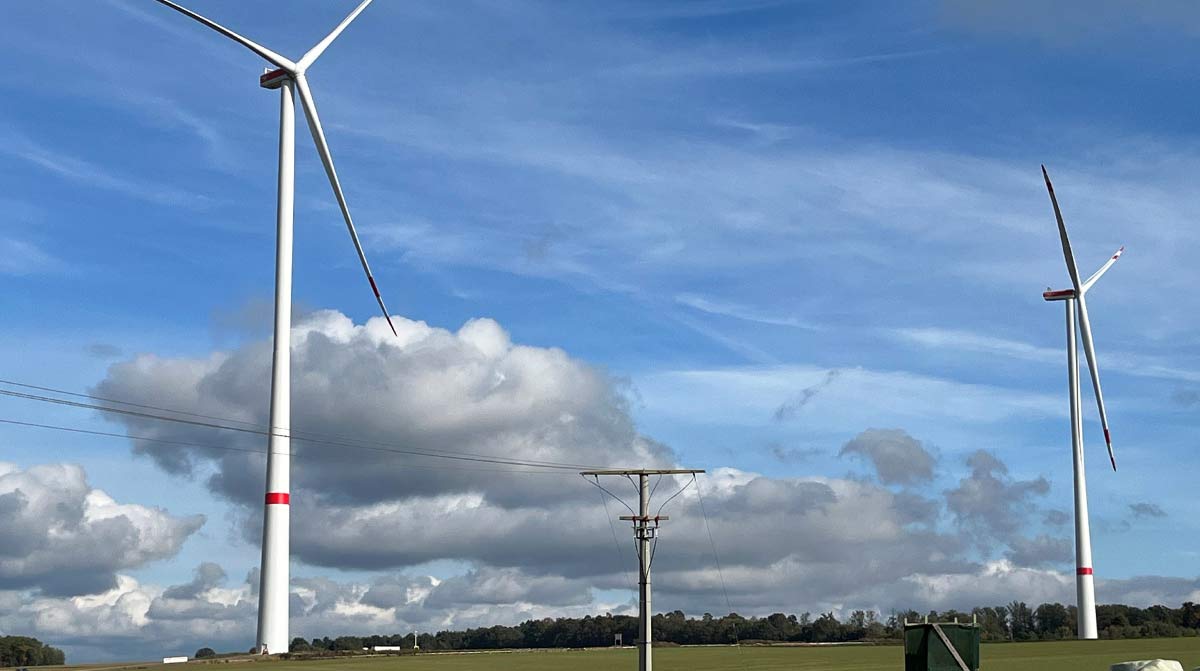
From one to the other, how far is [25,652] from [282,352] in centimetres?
10647

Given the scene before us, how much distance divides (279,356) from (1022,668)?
59.1 m

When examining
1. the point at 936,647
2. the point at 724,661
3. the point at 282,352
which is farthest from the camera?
the point at 724,661

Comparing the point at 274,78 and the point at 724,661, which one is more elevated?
the point at 274,78

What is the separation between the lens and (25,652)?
175 m

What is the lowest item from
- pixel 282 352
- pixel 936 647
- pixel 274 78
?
pixel 936 647

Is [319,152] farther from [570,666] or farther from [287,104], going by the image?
[570,666]

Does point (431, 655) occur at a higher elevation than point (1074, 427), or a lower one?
lower

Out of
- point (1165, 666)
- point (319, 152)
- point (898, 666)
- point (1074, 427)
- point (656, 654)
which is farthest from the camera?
point (1074, 427)

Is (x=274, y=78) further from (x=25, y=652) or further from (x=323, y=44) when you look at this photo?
(x=25, y=652)

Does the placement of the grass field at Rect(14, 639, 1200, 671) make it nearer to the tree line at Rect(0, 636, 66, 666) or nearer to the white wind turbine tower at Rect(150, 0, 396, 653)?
the white wind turbine tower at Rect(150, 0, 396, 653)

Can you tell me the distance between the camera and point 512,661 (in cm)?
11544

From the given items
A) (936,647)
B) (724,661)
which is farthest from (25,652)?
(936,647)

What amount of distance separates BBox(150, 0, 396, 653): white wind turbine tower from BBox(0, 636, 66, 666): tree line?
95.1m

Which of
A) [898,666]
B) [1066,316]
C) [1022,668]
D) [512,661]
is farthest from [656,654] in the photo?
[1066,316]
